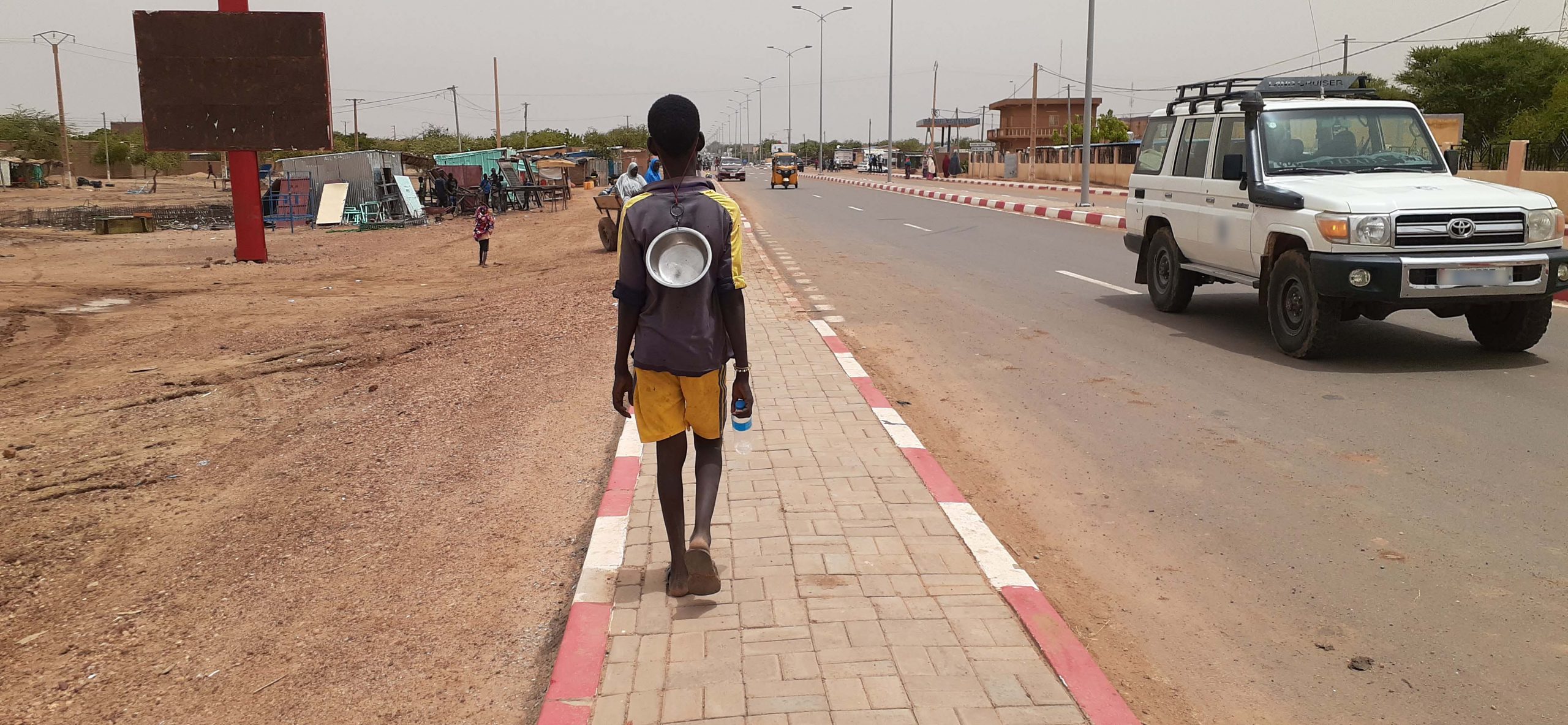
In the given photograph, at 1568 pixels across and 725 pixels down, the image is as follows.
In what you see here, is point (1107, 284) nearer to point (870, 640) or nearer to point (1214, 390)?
point (1214, 390)

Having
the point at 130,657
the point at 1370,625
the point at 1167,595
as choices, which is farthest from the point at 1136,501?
the point at 130,657

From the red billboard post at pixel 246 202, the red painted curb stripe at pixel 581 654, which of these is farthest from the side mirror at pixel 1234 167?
the red billboard post at pixel 246 202

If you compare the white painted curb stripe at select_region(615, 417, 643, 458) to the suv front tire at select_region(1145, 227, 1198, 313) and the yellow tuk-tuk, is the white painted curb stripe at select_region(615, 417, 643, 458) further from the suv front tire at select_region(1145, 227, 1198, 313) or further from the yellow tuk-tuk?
the yellow tuk-tuk

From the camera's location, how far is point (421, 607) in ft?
13.7

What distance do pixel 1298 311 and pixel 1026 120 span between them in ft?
283

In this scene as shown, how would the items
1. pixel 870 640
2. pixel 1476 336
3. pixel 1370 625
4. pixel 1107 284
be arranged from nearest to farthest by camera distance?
pixel 870 640 → pixel 1370 625 → pixel 1476 336 → pixel 1107 284

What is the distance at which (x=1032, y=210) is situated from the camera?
27.2m

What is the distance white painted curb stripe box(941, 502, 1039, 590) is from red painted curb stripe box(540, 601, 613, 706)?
1.39 m

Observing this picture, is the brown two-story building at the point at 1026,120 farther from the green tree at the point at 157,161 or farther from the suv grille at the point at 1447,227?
the suv grille at the point at 1447,227

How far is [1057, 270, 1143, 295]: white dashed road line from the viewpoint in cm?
1188

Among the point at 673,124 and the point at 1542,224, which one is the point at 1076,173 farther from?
the point at 673,124

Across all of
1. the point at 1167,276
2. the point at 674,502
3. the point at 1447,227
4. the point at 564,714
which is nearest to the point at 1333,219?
the point at 1447,227

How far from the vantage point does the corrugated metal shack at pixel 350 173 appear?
3058 centimetres

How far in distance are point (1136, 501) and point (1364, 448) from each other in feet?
4.84
